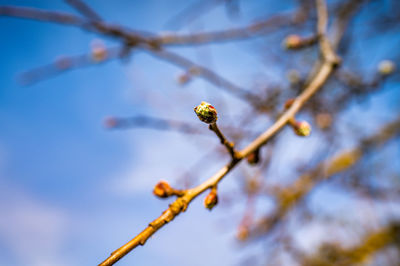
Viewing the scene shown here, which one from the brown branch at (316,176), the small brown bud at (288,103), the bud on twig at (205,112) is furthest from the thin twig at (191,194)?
the brown branch at (316,176)

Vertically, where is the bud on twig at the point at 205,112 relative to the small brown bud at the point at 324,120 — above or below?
below

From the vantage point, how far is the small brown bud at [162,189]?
0.80 meters

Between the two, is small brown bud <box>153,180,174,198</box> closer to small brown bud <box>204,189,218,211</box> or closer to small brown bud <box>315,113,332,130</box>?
small brown bud <box>204,189,218,211</box>

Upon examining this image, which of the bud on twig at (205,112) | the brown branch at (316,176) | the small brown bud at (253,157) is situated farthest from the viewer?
the brown branch at (316,176)

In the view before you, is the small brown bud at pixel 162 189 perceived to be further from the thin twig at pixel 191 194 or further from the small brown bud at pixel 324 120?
the small brown bud at pixel 324 120

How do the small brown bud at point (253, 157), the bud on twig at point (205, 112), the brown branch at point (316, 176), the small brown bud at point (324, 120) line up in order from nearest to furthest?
the bud on twig at point (205, 112) < the small brown bud at point (253, 157) < the small brown bud at point (324, 120) < the brown branch at point (316, 176)

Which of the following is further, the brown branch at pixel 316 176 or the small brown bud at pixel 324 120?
the brown branch at pixel 316 176

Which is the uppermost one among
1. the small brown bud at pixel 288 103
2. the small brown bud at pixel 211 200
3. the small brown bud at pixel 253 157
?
the small brown bud at pixel 288 103

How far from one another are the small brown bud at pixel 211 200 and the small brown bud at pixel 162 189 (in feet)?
0.41

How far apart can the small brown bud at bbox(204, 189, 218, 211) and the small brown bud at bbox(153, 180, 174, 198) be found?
0.13 meters

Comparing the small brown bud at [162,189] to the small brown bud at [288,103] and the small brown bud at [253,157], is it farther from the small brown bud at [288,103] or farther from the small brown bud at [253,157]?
the small brown bud at [288,103]

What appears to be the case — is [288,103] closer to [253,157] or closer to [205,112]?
[253,157]

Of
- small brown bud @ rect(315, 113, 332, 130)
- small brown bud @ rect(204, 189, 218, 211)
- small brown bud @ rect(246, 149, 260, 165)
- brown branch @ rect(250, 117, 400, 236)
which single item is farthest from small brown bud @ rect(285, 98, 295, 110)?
brown branch @ rect(250, 117, 400, 236)

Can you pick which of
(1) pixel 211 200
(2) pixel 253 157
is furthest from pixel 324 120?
(1) pixel 211 200
